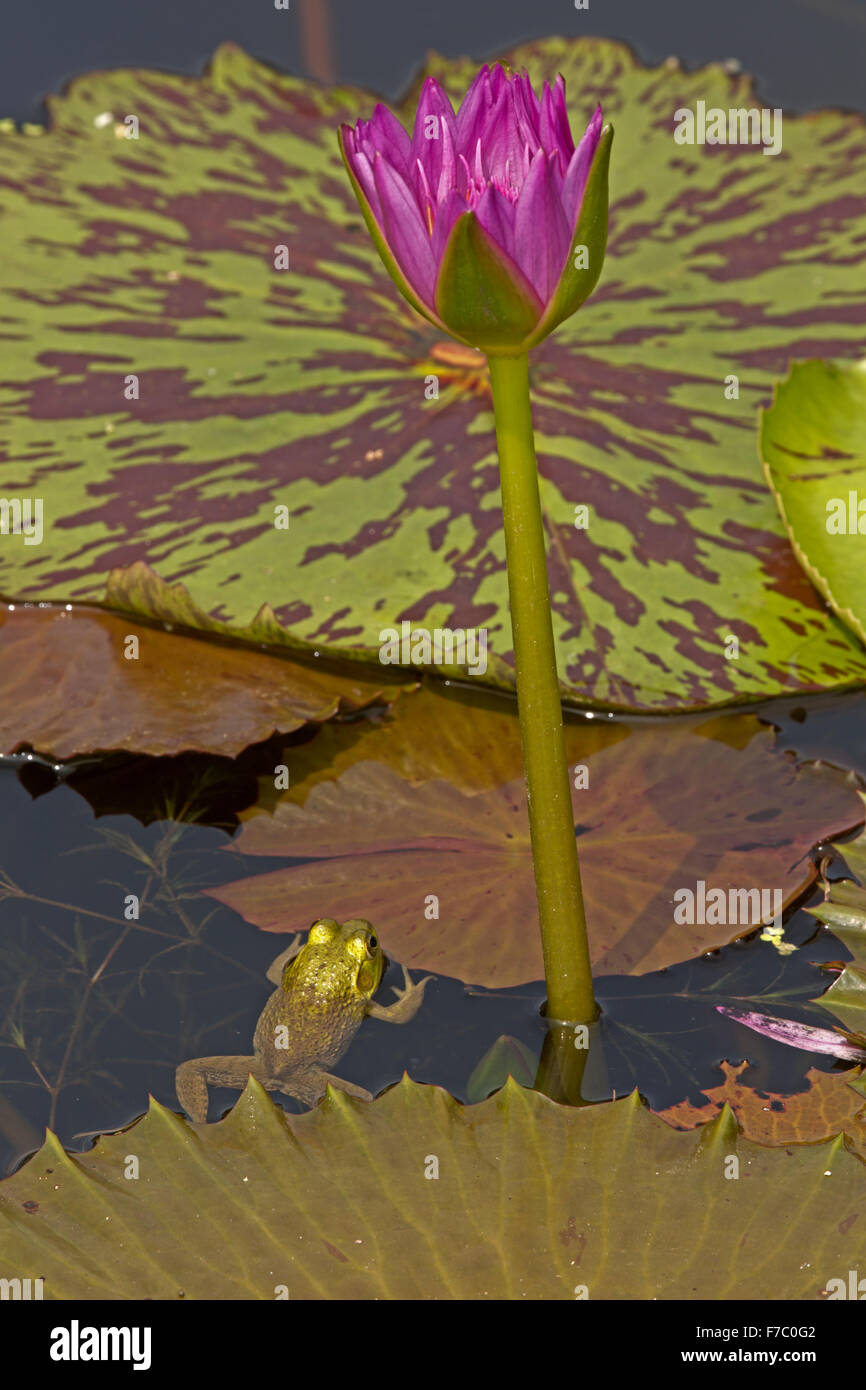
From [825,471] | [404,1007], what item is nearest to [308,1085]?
[404,1007]

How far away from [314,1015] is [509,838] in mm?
551

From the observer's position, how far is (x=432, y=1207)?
1.69 meters

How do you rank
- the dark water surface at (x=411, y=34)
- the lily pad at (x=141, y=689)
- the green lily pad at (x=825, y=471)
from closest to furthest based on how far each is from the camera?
the lily pad at (x=141, y=689), the green lily pad at (x=825, y=471), the dark water surface at (x=411, y=34)

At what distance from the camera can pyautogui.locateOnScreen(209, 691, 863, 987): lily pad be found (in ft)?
7.88

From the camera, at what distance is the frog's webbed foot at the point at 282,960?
250 centimetres

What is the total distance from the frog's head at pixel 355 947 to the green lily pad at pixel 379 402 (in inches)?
25.1

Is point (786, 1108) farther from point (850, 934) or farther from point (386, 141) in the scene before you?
point (386, 141)

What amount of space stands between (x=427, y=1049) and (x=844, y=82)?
491cm

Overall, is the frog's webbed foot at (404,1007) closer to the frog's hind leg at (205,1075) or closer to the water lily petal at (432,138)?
the frog's hind leg at (205,1075)

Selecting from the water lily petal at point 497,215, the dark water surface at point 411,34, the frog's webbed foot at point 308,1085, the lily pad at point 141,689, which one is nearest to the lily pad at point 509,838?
the lily pad at point 141,689

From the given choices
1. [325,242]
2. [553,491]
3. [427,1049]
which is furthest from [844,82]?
[427,1049]
